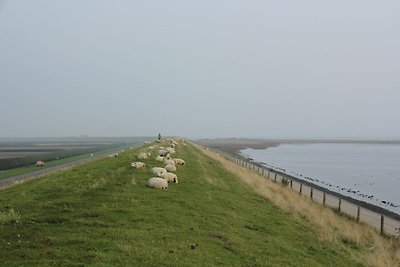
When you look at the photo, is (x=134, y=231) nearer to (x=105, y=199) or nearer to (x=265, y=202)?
(x=105, y=199)

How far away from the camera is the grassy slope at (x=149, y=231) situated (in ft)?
42.1

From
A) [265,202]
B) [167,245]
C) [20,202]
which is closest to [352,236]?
[265,202]

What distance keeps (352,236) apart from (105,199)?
1383 centimetres

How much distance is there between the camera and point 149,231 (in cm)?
1560

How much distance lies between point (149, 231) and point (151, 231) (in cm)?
7

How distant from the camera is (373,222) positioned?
35.1 meters

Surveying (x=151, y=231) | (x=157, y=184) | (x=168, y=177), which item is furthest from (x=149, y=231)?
(x=168, y=177)

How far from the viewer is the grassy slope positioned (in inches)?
505

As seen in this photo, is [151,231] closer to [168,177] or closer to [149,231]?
[149,231]

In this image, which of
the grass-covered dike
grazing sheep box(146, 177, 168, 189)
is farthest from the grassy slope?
grazing sheep box(146, 177, 168, 189)

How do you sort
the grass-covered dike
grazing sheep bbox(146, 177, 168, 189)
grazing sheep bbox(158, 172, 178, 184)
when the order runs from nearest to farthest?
the grass-covered dike → grazing sheep bbox(146, 177, 168, 189) → grazing sheep bbox(158, 172, 178, 184)

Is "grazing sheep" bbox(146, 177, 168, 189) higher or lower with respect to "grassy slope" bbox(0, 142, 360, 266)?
higher

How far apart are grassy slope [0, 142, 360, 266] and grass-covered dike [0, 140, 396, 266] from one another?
0.10ft

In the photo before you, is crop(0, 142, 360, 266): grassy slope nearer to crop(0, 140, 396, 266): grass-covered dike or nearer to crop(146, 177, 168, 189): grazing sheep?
crop(0, 140, 396, 266): grass-covered dike
